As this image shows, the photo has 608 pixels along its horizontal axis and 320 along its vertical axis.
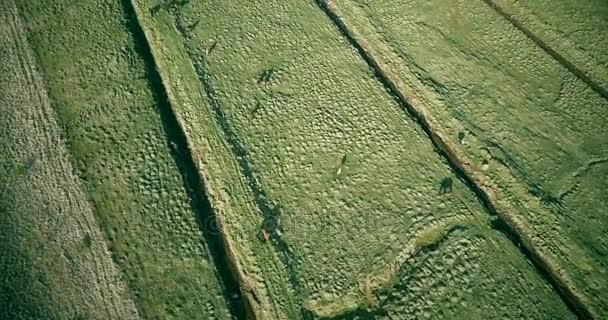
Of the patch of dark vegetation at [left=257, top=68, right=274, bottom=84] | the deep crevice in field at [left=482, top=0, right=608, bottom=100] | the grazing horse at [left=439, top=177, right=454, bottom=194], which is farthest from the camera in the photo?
the deep crevice in field at [left=482, top=0, right=608, bottom=100]

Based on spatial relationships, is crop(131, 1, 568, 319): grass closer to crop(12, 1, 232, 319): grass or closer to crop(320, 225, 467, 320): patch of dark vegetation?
crop(320, 225, 467, 320): patch of dark vegetation

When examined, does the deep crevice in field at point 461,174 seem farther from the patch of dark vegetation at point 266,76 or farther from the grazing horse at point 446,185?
the patch of dark vegetation at point 266,76

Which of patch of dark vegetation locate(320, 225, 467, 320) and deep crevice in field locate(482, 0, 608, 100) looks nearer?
patch of dark vegetation locate(320, 225, 467, 320)

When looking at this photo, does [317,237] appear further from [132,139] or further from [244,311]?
[132,139]

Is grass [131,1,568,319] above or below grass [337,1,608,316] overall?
below

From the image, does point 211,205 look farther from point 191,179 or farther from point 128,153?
point 128,153

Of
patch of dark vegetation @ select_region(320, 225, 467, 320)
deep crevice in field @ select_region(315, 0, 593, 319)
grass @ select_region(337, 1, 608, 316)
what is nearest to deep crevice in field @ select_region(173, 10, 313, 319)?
patch of dark vegetation @ select_region(320, 225, 467, 320)

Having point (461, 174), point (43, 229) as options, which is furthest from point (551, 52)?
point (43, 229)
